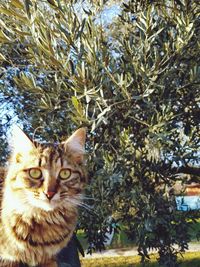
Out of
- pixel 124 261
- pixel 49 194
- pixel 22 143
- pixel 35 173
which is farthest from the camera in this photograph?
pixel 124 261

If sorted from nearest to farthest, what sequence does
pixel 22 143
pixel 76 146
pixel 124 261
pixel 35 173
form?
pixel 35 173
pixel 22 143
pixel 76 146
pixel 124 261

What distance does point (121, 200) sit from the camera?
208 inches

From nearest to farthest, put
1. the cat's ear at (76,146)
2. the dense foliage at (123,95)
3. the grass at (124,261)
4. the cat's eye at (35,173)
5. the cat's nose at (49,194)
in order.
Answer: the cat's nose at (49,194) < the cat's eye at (35,173) < the cat's ear at (76,146) < the dense foliage at (123,95) < the grass at (124,261)

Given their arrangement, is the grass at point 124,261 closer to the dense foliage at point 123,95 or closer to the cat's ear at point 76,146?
the dense foliage at point 123,95

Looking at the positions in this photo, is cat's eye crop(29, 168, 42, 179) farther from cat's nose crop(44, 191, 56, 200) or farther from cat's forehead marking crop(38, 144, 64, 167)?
cat's nose crop(44, 191, 56, 200)

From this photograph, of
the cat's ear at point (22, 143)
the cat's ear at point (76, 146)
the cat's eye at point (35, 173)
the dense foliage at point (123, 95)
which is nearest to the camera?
the cat's eye at point (35, 173)

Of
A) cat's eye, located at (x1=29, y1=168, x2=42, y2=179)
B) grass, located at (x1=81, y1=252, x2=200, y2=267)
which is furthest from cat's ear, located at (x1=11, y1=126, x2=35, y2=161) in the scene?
grass, located at (x1=81, y1=252, x2=200, y2=267)

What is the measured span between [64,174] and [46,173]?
14 cm

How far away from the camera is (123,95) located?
4.55 meters

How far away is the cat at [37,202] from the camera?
3006 mm

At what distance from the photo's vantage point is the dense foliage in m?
4.52

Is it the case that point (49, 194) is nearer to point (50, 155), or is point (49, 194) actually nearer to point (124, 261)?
point (50, 155)

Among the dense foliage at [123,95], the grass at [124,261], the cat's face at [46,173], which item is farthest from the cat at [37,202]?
the grass at [124,261]

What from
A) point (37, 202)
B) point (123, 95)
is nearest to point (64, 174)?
point (37, 202)
